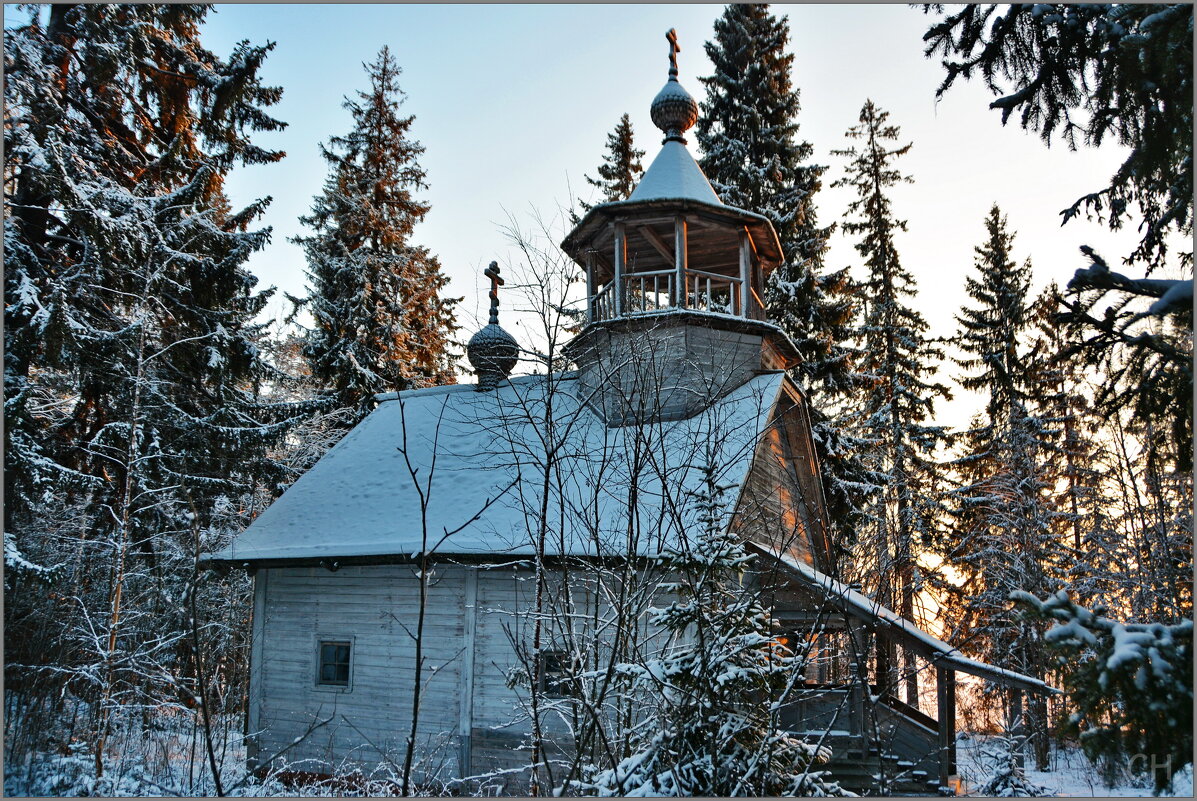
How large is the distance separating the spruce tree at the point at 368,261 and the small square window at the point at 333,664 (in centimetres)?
1094

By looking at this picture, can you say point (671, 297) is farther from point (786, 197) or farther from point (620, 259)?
point (786, 197)

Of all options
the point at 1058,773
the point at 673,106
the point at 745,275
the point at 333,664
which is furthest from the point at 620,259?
the point at 1058,773

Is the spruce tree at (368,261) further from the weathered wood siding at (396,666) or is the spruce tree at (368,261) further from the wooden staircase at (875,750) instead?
the wooden staircase at (875,750)

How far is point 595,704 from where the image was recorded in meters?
4.59

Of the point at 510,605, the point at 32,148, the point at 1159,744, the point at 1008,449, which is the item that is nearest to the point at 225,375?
the point at 32,148

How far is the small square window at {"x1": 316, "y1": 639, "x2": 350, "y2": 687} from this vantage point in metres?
12.6

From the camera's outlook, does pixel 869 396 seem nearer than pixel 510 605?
No

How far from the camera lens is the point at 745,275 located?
1512cm

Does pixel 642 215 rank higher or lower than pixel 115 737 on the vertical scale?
higher

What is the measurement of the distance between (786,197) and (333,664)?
1687 centimetres

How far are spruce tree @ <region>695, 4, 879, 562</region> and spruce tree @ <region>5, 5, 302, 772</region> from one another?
1283cm

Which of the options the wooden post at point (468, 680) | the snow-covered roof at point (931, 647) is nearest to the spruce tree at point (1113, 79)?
the snow-covered roof at point (931, 647)

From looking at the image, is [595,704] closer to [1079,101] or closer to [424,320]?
[1079,101]

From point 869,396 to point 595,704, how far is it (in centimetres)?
2002
